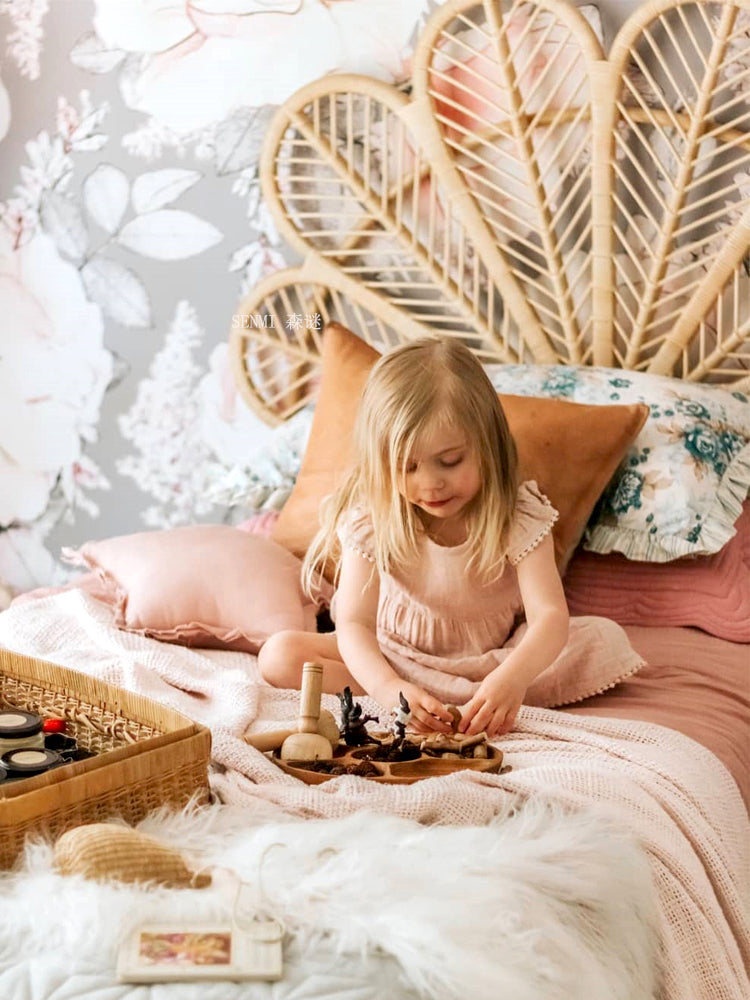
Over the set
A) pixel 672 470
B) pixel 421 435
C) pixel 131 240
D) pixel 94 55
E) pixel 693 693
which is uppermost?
pixel 94 55

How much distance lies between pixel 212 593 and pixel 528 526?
0.49 m

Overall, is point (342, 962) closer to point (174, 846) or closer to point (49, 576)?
point (174, 846)

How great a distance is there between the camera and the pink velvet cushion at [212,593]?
1.91 m

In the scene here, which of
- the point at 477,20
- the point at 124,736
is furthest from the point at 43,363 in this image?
the point at 124,736

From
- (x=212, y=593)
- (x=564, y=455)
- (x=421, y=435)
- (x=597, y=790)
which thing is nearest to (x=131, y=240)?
(x=212, y=593)

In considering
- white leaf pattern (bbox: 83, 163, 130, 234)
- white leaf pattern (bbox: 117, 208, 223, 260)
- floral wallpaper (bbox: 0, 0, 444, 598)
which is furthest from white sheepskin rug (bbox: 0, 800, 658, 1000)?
white leaf pattern (bbox: 83, 163, 130, 234)

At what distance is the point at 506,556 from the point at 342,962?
84cm

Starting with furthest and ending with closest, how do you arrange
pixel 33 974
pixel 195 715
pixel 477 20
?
1. pixel 477 20
2. pixel 195 715
3. pixel 33 974

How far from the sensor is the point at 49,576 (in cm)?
290

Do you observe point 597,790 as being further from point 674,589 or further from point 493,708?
point 674,589

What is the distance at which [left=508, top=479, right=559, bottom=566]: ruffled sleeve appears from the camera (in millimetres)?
1730

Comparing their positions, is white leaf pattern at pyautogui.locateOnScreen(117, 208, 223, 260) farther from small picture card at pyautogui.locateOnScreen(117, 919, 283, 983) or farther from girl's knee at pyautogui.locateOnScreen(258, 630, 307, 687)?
small picture card at pyautogui.locateOnScreen(117, 919, 283, 983)

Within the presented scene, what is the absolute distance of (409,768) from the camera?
4.51 ft

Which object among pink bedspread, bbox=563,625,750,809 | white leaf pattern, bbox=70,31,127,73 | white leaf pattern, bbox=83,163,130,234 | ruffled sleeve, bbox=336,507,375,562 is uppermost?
white leaf pattern, bbox=70,31,127,73
